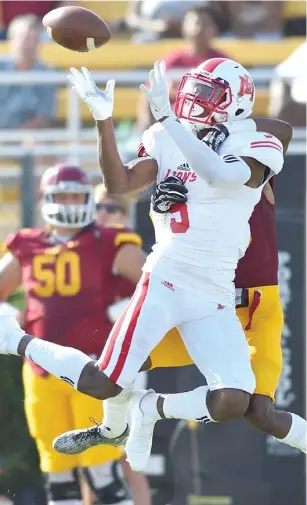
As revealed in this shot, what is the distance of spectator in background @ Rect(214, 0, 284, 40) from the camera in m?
11.1

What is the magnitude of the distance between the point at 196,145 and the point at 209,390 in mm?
1059

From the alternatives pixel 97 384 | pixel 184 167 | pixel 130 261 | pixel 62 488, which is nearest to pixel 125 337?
pixel 97 384

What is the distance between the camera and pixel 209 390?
6.34 m

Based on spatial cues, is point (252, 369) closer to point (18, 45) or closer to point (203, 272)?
point (203, 272)

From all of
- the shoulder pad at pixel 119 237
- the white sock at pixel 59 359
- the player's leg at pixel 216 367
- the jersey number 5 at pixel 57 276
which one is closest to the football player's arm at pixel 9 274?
the jersey number 5 at pixel 57 276

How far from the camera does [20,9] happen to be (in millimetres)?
11328

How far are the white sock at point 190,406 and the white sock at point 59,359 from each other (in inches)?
16.0

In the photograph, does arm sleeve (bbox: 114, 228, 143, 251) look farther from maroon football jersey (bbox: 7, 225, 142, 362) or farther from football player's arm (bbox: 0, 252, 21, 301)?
football player's arm (bbox: 0, 252, 21, 301)

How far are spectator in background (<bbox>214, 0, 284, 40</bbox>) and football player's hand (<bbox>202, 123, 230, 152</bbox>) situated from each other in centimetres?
488

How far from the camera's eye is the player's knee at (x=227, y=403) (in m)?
6.25

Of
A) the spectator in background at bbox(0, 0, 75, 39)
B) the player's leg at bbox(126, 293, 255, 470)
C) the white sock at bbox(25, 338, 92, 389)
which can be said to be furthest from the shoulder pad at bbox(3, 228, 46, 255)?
the spectator in background at bbox(0, 0, 75, 39)

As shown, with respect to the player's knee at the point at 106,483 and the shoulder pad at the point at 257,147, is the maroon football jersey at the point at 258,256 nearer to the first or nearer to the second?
the shoulder pad at the point at 257,147

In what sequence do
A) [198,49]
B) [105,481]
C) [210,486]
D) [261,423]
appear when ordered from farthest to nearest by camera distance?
[198,49]
[210,486]
[105,481]
[261,423]

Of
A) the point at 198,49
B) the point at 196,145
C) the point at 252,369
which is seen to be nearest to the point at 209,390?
the point at 252,369
